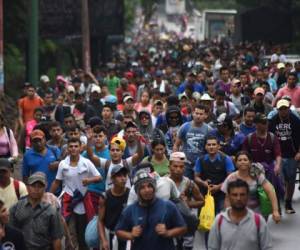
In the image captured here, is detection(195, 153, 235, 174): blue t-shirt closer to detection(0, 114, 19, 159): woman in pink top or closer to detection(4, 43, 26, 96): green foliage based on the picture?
detection(0, 114, 19, 159): woman in pink top

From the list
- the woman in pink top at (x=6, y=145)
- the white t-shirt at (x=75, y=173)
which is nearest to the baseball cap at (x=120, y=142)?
the white t-shirt at (x=75, y=173)

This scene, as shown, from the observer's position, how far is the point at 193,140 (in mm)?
13055

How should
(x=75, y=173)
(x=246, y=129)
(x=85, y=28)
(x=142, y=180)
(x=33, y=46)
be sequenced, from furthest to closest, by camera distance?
(x=85, y=28)
(x=33, y=46)
(x=246, y=129)
(x=75, y=173)
(x=142, y=180)

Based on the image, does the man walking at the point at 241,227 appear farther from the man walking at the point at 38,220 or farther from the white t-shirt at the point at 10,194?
the white t-shirt at the point at 10,194

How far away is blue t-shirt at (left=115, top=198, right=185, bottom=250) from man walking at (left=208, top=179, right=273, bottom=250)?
0.56 meters

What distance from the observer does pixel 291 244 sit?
41.7 feet

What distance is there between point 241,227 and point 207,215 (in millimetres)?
3033

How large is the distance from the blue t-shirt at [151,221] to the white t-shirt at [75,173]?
2.75m

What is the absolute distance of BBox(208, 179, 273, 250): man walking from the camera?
26.2ft

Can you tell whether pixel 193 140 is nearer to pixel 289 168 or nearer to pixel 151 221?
pixel 289 168

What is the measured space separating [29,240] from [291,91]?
971 centimetres

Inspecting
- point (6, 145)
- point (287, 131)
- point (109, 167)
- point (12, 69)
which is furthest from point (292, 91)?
point (12, 69)

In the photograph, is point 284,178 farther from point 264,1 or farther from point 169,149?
point 264,1

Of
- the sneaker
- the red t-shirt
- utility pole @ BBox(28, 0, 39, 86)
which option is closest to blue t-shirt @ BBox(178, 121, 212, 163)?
the sneaker
